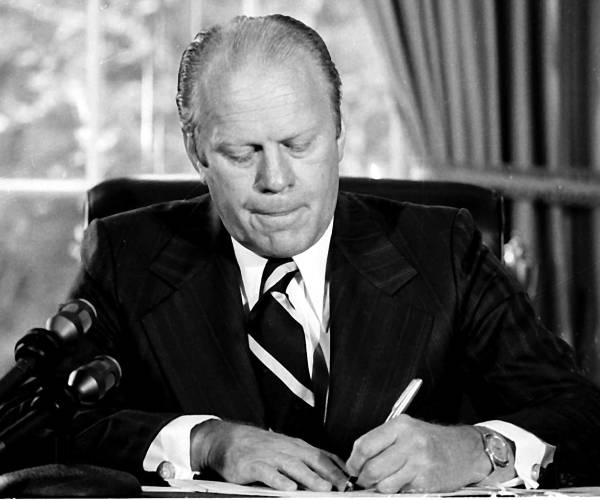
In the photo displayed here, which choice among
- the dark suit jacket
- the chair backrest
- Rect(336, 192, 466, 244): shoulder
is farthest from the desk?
the chair backrest

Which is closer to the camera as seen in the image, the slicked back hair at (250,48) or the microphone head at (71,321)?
the microphone head at (71,321)

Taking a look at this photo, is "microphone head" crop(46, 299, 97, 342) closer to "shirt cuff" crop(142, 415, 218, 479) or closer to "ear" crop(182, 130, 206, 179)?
"shirt cuff" crop(142, 415, 218, 479)

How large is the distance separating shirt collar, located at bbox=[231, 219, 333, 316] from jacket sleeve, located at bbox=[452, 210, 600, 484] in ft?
0.72

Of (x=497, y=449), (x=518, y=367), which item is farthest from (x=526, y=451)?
(x=518, y=367)

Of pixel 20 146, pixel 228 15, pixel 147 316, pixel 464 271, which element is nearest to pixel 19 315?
pixel 20 146

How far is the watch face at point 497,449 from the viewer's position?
1.29m

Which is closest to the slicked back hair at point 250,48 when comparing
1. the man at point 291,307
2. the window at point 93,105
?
Result: the man at point 291,307

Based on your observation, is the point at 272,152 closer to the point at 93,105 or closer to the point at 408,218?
the point at 408,218

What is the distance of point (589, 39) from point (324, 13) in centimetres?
88

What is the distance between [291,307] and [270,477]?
0.39 m

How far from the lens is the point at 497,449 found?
1.29 m

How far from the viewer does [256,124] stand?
1.42 m

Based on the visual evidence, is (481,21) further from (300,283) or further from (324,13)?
(300,283)

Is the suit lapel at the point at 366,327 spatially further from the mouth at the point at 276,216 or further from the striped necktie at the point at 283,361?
the mouth at the point at 276,216
